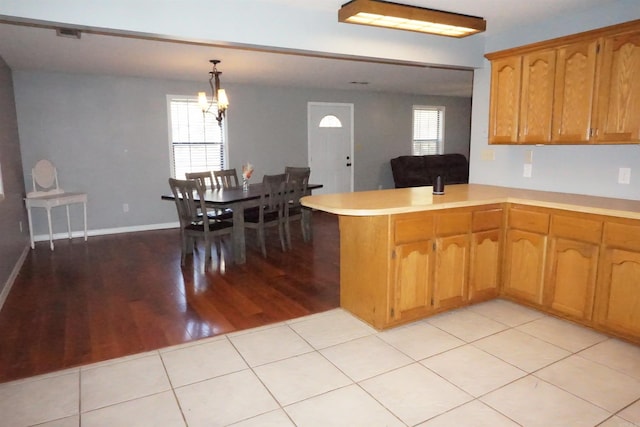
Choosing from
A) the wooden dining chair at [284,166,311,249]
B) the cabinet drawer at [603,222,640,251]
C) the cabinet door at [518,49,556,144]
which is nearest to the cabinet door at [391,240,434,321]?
the cabinet drawer at [603,222,640,251]

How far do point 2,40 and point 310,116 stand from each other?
4.66 m

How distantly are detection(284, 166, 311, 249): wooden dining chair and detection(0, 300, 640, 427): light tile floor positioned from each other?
2.38 metres

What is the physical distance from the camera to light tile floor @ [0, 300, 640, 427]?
201cm

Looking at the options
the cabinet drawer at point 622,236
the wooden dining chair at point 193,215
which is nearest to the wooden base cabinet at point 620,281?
the cabinet drawer at point 622,236

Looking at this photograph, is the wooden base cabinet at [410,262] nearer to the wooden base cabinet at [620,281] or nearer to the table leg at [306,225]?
the wooden base cabinet at [620,281]

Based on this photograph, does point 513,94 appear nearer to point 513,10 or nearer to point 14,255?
point 513,10

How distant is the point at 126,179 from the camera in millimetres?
6211

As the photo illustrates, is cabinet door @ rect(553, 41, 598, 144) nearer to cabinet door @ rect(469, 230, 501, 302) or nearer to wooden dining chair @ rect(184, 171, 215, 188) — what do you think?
cabinet door @ rect(469, 230, 501, 302)

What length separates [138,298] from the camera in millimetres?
3578

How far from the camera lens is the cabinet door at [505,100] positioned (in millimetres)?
3355

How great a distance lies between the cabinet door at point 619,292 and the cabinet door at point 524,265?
1.39 ft

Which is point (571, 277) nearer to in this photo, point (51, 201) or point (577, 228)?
point (577, 228)

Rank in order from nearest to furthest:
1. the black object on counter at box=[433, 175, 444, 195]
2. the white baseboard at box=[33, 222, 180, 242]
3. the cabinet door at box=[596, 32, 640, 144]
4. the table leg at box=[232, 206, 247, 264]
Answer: the cabinet door at box=[596, 32, 640, 144], the black object on counter at box=[433, 175, 444, 195], the table leg at box=[232, 206, 247, 264], the white baseboard at box=[33, 222, 180, 242]

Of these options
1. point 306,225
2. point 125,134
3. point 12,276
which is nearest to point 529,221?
point 306,225
